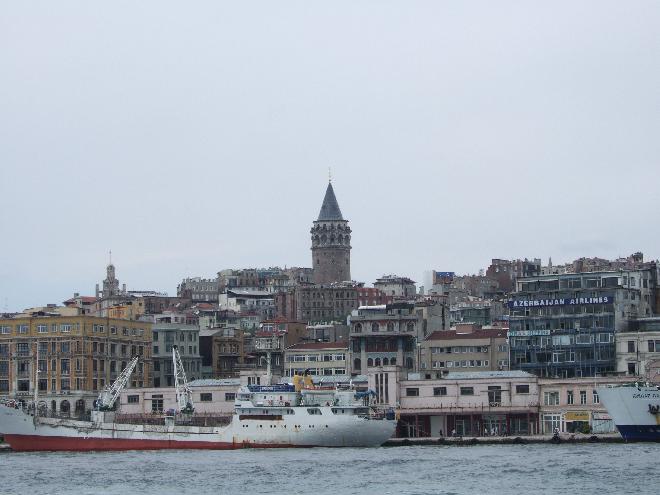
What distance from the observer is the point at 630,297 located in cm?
14150

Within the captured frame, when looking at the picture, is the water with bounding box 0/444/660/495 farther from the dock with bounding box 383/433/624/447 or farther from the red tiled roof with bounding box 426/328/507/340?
the red tiled roof with bounding box 426/328/507/340

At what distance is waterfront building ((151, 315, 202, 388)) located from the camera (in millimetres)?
162750

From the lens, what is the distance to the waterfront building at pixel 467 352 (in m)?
147

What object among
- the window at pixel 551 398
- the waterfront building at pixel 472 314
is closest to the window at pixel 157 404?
the window at pixel 551 398

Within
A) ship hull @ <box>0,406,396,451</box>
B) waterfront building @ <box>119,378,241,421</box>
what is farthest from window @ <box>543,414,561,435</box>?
waterfront building @ <box>119,378,241,421</box>

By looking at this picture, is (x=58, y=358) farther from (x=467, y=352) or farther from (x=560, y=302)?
(x=560, y=302)

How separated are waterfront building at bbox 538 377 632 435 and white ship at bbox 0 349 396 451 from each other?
13.7 m

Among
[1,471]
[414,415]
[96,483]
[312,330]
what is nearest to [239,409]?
[414,415]

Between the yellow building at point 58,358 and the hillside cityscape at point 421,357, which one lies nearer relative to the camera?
the hillside cityscape at point 421,357

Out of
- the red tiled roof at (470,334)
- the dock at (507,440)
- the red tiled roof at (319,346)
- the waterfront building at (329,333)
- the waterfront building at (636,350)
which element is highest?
the waterfront building at (329,333)

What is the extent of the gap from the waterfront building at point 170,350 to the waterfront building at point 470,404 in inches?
1453

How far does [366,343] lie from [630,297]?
25465mm

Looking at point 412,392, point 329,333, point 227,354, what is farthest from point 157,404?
point 329,333

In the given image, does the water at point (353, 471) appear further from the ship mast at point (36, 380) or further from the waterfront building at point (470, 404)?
the waterfront building at point (470, 404)
